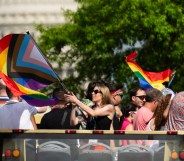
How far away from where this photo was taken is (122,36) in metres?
39.1

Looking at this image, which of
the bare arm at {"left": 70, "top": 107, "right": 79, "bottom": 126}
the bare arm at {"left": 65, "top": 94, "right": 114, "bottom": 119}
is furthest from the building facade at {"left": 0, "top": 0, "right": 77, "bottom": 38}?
the bare arm at {"left": 65, "top": 94, "right": 114, "bottom": 119}

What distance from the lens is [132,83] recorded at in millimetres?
39688

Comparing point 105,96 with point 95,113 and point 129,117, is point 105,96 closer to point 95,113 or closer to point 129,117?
point 95,113

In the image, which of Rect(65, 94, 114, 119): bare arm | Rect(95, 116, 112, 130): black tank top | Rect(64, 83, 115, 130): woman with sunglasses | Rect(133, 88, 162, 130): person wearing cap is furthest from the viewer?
Rect(133, 88, 162, 130): person wearing cap

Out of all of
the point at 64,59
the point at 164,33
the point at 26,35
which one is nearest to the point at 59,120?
the point at 26,35

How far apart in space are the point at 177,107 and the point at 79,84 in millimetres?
33185

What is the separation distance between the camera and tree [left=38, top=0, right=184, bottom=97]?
3750cm

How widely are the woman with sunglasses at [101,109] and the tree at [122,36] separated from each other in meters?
23.0

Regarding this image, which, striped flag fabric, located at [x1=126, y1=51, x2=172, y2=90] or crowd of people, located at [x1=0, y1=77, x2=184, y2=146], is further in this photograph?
striped flag fabric, located at [x1=126, y1=51, x2=172, y2=90]

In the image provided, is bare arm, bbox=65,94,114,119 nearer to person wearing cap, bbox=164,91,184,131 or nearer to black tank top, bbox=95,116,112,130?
black tank top, bbox=95,116,112,130

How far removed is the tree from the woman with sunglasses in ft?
75.5

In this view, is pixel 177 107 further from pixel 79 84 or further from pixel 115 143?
pixel 79 84

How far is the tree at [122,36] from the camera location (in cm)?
3750

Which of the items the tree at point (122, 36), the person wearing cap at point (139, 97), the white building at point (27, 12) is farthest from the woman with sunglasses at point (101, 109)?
the white building at point (27, 12)
